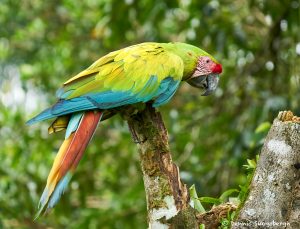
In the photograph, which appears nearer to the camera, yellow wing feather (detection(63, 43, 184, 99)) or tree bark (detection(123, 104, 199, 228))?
tree bark (detection(123, 104, 199, 228))

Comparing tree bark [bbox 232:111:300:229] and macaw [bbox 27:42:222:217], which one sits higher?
macaw [bbox 27:42:222:217]

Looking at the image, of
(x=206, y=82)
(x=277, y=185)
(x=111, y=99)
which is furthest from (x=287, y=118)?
(x=206, y=82)

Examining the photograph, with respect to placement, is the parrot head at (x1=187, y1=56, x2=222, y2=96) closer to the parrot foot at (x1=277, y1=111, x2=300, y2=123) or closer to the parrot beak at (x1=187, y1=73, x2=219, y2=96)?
the parrot beak at (x1=187, y1=73, x2=219, y2=96)

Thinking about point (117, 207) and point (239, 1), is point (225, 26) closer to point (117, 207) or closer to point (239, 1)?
point (239, 1)

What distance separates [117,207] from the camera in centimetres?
535

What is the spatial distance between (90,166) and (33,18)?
190cm

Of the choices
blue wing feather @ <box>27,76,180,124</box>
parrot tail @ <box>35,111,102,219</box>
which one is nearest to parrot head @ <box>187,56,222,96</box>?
blue wing feather @ <box>27,76,180,124</box>

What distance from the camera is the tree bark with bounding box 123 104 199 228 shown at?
106 inches

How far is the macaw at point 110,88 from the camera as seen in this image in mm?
2876

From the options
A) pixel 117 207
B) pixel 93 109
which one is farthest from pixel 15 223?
pixel 93 109

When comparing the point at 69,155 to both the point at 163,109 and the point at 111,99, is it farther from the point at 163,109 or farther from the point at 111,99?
the point at 163,109

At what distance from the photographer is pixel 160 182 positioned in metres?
2.78

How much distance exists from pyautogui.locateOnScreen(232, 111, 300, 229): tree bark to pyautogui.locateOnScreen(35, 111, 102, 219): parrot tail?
2.38 ft

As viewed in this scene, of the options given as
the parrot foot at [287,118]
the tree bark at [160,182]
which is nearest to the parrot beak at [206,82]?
the tree bark at [160,182]
